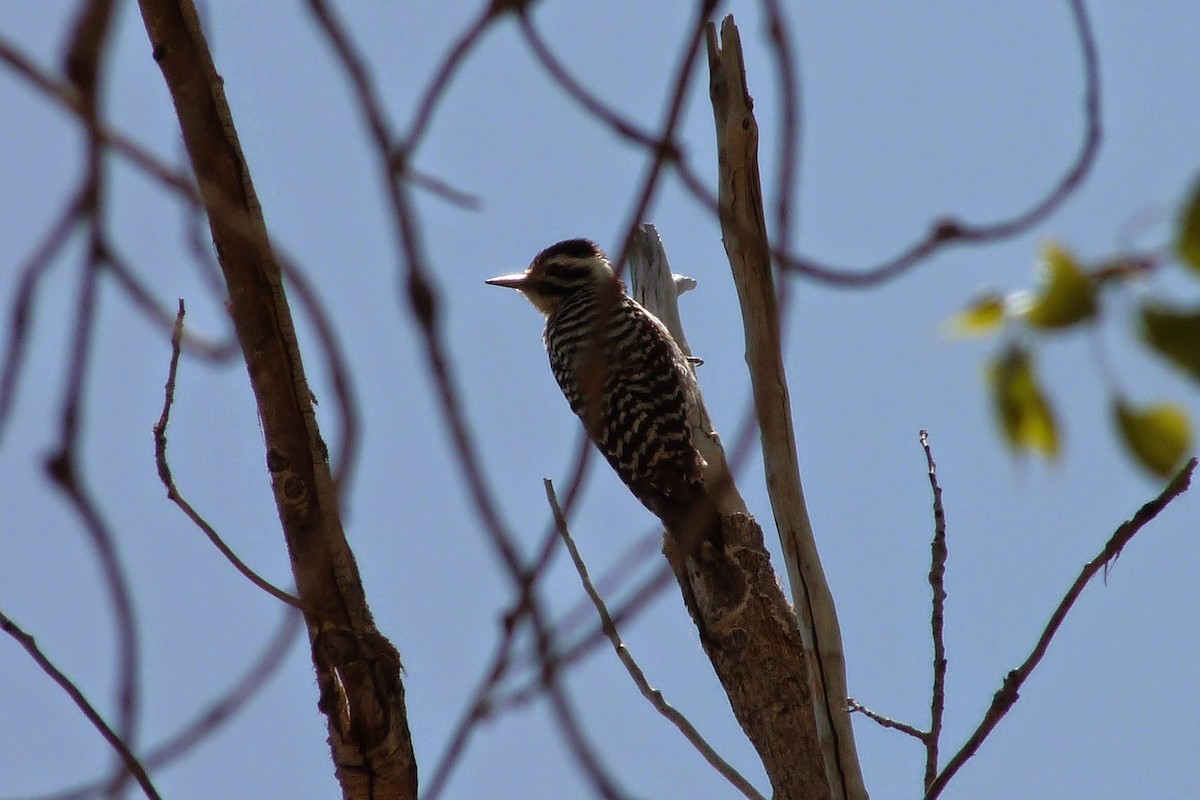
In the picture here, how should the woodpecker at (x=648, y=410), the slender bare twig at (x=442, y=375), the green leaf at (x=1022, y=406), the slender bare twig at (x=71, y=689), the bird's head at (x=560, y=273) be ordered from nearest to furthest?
1. the green leaf at (x=1022, y=406)
2. the slender bare twig at (x=442, y=375)
3. the slender bare twig at (x=71, y=689)
4. the woodpecker at (x=648, y=410)
5. the bird's head at (x=560, y=273)

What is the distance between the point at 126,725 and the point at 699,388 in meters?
6.62

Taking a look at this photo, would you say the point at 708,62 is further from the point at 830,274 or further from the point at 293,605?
the point at 830,274

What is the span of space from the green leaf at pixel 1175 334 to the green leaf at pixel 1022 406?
0.45 ft

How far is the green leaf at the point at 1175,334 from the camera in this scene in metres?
1.03

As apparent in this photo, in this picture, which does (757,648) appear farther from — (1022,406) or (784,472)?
(1022,406)

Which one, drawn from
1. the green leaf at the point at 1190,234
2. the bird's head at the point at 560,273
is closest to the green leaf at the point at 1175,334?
the green leaf at the point at 1190,234

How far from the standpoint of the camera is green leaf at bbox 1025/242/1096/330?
1087mm

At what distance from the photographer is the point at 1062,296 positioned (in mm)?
1096

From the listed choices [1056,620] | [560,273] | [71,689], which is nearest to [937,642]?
[1056,620]

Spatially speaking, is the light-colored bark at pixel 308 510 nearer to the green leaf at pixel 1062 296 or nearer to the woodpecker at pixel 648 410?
the green leaf at pixel 1062 296

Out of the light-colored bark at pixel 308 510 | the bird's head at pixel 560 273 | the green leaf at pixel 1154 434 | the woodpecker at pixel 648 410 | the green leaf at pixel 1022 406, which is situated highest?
the bird's head at pixel 560 273

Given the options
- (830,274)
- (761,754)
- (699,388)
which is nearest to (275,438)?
(830,274)

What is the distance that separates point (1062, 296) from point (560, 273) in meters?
8.49

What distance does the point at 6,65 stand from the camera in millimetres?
1431
